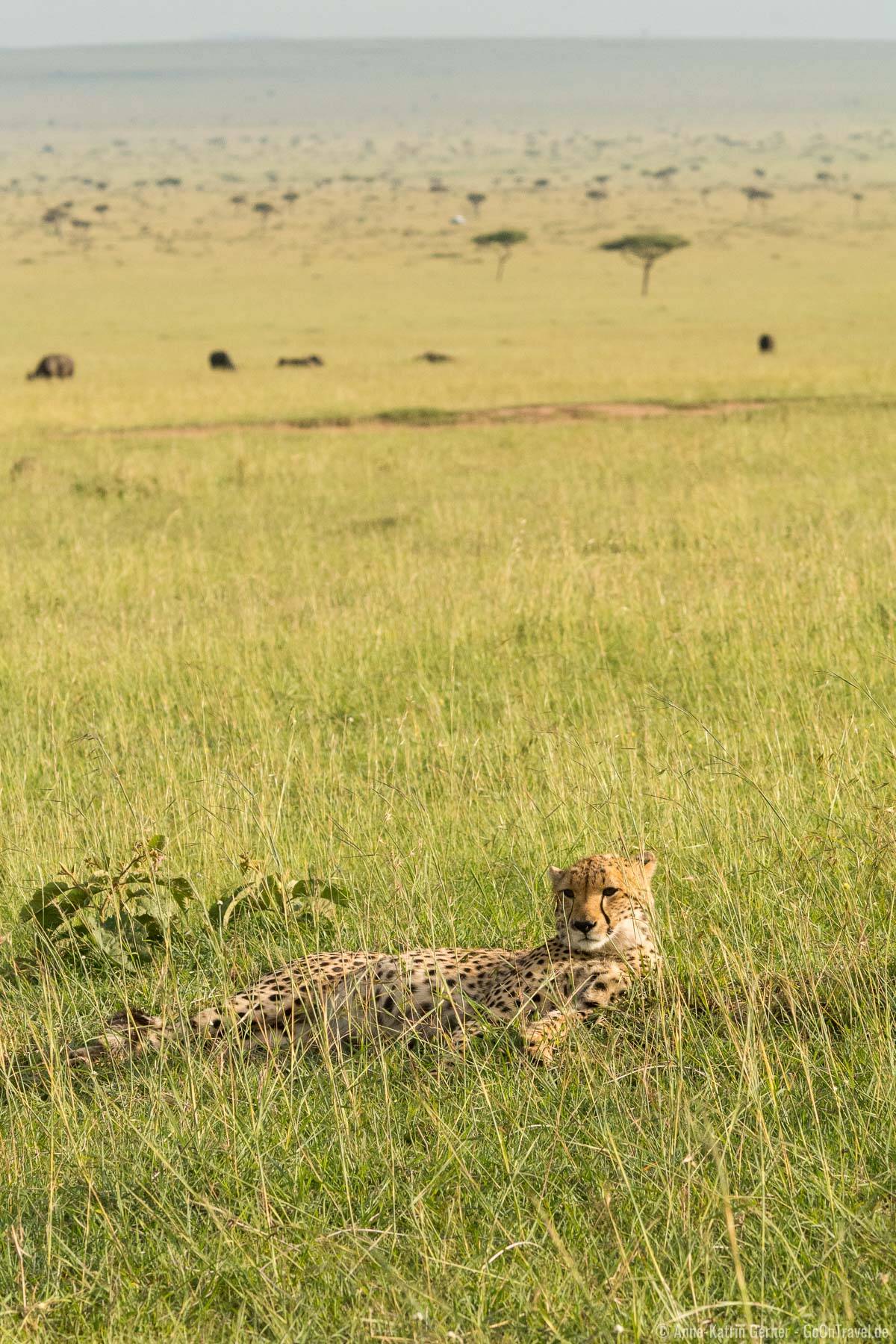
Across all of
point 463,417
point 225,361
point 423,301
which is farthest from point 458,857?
point 423,301

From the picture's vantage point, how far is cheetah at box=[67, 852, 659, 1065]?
3709 millimetres

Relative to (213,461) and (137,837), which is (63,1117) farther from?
(213,461)

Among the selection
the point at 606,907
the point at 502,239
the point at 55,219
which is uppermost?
the point at 55,219

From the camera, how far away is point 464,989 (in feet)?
12.7

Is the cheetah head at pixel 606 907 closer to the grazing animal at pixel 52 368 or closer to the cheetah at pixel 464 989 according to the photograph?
the cheetah at pixel 464 989

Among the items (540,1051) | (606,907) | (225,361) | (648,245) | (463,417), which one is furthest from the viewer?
(648,245)

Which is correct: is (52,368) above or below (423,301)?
below

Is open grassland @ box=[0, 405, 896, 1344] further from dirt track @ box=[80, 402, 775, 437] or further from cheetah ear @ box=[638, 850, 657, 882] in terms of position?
dirt track @ box=[80, 402, 775, 437]

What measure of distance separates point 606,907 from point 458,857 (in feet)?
4.69

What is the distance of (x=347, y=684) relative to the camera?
27.2 ft

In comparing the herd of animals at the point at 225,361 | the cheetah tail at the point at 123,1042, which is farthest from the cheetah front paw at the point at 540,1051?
the herd of animals at the point at 225,361

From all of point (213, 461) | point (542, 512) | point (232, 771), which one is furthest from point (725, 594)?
point (213, 461)

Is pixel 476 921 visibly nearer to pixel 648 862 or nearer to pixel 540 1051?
pixel 648 862

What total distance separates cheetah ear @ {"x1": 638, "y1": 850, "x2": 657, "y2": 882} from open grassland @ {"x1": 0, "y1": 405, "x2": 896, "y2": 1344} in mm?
92
